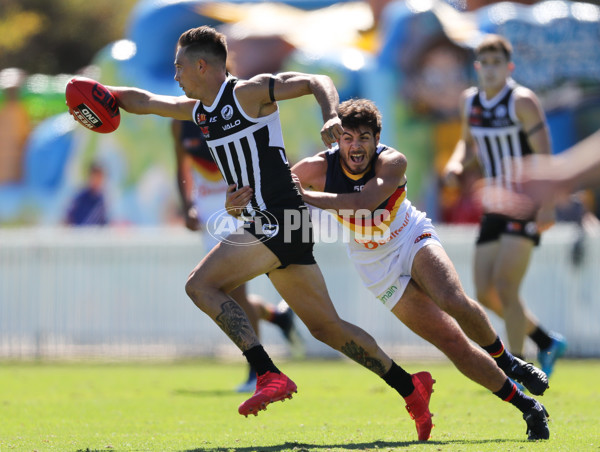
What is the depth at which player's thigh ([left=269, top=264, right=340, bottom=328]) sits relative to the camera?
586cm

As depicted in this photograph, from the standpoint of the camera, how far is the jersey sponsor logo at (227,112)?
589 centimetres

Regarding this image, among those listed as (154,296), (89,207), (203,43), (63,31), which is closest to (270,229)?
(203,43)

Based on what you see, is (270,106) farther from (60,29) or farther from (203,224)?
(60,29)

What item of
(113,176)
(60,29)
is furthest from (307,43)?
(60,29)

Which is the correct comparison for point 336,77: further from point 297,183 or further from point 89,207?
point 297,183

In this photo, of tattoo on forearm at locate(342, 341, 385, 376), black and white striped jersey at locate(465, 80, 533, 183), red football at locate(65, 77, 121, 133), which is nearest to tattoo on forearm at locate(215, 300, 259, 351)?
tattoo on forearm at locate(342, 341, 385, 376)

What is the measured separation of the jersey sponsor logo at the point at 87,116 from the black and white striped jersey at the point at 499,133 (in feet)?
11.8

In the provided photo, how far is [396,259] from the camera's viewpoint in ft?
19.8

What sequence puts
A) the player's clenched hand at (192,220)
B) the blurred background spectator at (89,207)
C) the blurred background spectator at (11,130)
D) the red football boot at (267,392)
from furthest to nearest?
the blurred background spectator at (11,130) < the blurred background spectator at (89,207) < the player's clenched hand at (192,220) < the red football boot at (267,392)

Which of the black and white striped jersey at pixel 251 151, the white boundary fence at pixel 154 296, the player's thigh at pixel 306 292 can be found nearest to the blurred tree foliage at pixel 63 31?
the white boundary fence at pixel 154 296

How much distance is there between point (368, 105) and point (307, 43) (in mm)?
16730

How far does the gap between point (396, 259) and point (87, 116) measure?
213cm

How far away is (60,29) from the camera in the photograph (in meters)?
39.6

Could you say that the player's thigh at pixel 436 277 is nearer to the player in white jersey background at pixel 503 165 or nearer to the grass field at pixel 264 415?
the grass field at pixel 264 415
